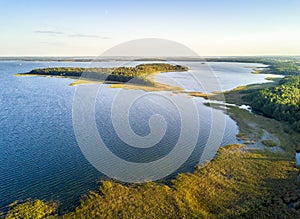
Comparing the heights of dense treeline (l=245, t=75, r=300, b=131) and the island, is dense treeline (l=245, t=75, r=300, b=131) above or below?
Result: below

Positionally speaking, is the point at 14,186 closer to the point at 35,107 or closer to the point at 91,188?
the point at 91,188

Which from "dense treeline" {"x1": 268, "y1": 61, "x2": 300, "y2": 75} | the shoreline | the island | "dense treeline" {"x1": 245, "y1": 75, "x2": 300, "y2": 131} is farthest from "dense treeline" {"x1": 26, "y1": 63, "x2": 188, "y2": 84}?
"dense treeline" {"x1": 268, "y1": 61, "x2": 300, "y2": 75}

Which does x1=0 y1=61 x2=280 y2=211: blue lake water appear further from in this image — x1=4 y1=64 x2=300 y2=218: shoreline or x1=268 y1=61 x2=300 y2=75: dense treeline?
x1=268 y1=61 x2=300 y2=75: dense treeline

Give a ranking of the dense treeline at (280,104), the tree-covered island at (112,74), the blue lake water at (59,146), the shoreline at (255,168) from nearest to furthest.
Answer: the shoreline at (255,168), the blue lake water at (59,146), the dense treeline at (280,104), the tree-covered island at (112,74)

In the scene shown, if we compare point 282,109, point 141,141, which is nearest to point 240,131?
point 282,109

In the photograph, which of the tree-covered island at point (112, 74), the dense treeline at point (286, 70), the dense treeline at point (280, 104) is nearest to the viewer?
the dense treeline at point (280, 104)

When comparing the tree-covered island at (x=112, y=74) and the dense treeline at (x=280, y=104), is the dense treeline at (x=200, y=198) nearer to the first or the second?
the dense treeline at (x=280, y=104)

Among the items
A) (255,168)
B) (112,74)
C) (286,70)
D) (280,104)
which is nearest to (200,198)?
(255,168)

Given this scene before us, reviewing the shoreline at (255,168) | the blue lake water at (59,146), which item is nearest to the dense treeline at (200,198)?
the shoreline at (255,168)
